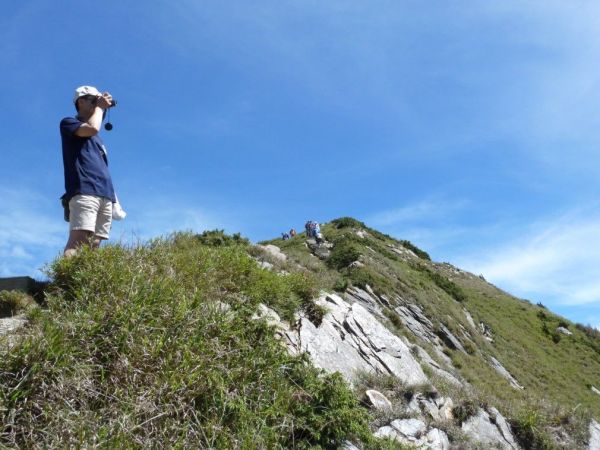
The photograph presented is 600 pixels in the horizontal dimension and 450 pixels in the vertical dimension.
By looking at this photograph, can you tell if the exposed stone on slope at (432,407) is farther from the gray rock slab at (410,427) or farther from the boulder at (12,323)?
the boulder at (12,323)

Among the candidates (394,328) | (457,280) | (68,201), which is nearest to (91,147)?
(68,201)

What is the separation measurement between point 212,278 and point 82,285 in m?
1.75

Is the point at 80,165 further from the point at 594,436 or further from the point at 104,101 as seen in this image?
the point at 594,436

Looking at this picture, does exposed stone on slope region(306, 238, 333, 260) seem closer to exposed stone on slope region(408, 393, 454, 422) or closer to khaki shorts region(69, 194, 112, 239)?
exposed stone on slope region(408, 393, 454, 422)

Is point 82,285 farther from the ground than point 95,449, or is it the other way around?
point 82,285

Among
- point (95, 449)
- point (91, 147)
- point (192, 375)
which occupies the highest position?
point (91, 147)

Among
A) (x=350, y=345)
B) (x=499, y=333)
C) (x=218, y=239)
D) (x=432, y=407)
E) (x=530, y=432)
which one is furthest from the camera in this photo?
(x=499, y=333)

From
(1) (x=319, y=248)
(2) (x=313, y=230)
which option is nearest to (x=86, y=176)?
(1) (x=319, y=248)

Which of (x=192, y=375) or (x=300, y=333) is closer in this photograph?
(x=192, y=375)

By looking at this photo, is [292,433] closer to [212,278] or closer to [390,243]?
[212,278]

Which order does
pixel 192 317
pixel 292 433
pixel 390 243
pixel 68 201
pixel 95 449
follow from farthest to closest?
pixel 390 243 → pixel 68 201 → pixel 192 317 → pixel 292 433 → pixel 95 449

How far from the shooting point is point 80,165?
600 cm

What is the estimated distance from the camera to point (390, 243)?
30719 mm

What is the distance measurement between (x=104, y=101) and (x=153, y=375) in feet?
12.2
